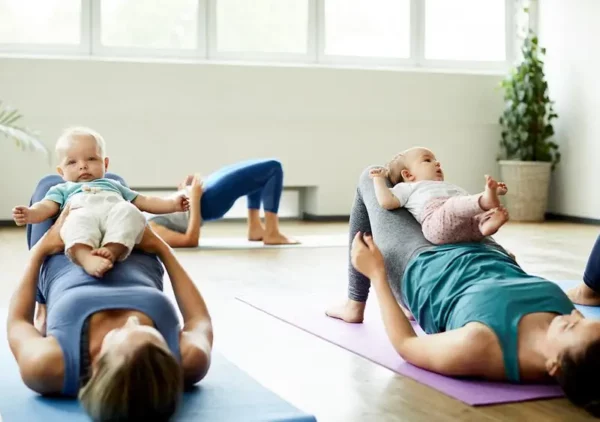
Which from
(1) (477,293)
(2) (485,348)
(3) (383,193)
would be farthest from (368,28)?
(2) (485,348)

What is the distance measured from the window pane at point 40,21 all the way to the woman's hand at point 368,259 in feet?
16.3

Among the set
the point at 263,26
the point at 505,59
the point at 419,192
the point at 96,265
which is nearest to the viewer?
the point at 96,265

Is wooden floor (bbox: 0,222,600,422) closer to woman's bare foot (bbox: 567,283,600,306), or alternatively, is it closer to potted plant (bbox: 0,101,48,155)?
potted plant (bbox: 0,101,48,155)

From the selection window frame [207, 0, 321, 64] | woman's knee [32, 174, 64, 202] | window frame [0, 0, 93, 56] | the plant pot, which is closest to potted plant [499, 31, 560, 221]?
→ the plant pot

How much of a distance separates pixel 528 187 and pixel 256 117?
2.29m

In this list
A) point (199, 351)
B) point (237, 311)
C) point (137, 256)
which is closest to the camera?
point (199, 351)

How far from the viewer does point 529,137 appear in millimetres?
7531

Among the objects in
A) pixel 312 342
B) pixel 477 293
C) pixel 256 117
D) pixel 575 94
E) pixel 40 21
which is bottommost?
pixel 312 342

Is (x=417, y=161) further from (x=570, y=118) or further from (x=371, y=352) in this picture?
(x=570, y=118)

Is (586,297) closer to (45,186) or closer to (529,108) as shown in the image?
(45,186)

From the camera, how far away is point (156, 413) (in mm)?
1671

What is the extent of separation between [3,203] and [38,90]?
0.87 m

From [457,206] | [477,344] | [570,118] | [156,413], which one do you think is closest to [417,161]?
[457,206]

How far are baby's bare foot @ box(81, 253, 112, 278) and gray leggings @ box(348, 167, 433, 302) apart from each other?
878 millimetres
